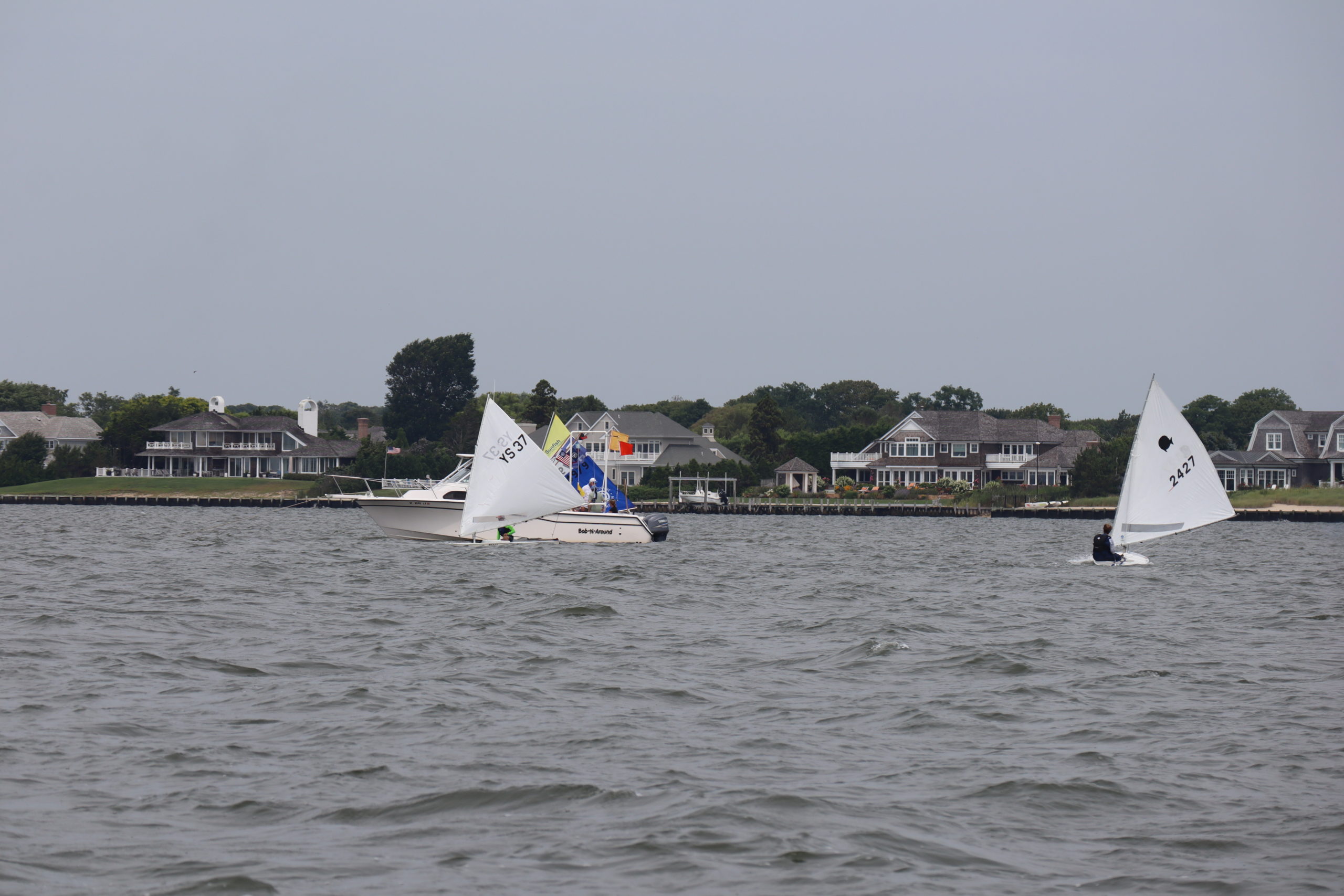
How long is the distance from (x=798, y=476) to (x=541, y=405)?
29.7 meters

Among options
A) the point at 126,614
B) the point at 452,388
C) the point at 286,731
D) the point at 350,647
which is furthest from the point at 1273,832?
the point at 452,388

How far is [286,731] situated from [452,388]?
127886mm

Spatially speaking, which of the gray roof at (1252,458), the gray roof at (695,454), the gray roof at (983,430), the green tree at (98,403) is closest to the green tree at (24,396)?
the green tree at (98,403)

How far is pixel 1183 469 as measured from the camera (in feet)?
108

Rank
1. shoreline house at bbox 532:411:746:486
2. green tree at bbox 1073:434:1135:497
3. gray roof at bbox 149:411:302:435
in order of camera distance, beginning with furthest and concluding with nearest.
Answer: gray roof at bbox 149:411:302:435 → shoreline house at bbox 532:411:746:486 → green tree at bbox 1073:434:1135:497

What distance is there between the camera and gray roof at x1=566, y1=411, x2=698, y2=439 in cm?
10912

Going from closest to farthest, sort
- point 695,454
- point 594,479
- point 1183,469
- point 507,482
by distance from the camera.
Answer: point 1183,469, point 507,482, point 594,479, point 695,454

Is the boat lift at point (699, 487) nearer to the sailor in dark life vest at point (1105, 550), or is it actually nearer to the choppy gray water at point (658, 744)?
the sailor in dark life vest at point (1105, 550)

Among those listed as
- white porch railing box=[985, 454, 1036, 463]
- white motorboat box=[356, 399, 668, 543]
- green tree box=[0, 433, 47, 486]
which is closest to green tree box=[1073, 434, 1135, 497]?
white porch railing box=[985, 454, 1036, 463]

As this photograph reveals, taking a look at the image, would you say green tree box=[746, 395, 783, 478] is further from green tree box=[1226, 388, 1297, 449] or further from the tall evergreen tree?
green tree box=[1226, 388, 1297, 449]

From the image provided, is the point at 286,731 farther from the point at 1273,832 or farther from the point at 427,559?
the point at 427,559

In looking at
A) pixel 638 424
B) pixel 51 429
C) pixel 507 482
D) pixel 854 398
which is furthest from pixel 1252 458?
pixel 51 429

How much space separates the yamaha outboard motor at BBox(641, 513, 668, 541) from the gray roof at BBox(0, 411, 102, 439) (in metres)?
88.9

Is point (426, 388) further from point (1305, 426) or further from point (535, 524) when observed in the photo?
point (535, 524)
